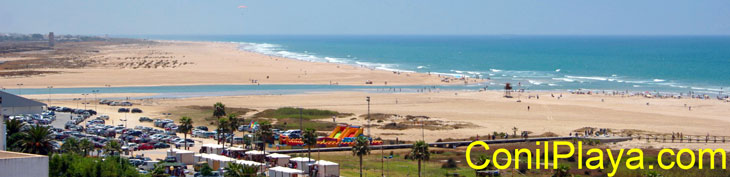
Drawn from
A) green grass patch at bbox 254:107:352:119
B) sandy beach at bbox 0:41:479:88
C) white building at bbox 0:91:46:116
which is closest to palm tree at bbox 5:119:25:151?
white building at bbox 0:91:46:116

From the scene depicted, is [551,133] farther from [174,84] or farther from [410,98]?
[174,84]

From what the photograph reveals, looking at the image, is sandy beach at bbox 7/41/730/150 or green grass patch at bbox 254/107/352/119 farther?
green grass patch at bbox 254/107/352/119

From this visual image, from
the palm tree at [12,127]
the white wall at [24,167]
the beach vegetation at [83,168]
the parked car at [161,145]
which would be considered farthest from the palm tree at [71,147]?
the white wall at [24,167]

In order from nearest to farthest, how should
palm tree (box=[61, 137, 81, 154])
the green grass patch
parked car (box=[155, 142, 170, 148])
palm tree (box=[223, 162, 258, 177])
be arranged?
palm tree (box=[223, 162, 258, 177]) < palm tree (box=[61, 137, 81, 154]) < parked car (box=[155, 142, 170, 148]) < the green grass patch

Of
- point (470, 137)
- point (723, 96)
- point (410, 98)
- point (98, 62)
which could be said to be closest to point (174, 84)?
point (410, 98)

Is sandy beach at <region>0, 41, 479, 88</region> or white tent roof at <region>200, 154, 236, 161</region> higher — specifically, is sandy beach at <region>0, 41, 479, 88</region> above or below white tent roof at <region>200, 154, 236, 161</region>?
above

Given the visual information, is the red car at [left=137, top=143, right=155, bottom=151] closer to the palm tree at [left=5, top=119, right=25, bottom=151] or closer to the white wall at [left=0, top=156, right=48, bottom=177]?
the palm tree at [left=5, top=119, right=25, bottom=151]

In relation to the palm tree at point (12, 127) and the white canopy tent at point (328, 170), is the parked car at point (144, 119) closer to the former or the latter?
the palm tree at point (12, 127)
